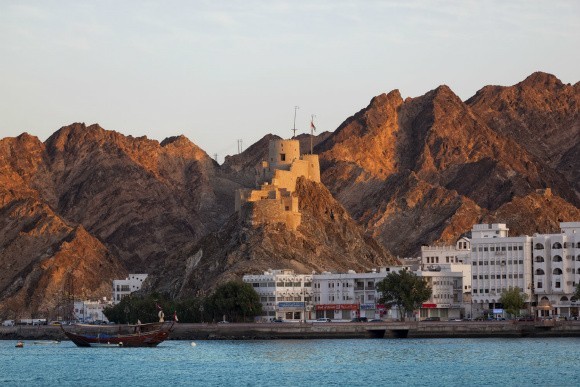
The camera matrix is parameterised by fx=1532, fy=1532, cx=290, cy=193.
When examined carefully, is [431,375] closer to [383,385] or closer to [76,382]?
[383,385]

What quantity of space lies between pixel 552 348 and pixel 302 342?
39.4 metres

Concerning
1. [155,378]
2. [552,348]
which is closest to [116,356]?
[155,378]

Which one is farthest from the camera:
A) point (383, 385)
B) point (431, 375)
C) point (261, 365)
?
point (261, 365)

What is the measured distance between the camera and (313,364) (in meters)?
156

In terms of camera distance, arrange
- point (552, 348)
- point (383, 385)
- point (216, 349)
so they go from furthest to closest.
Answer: point (216, 349) < point (552, 348) < point (383, 385)

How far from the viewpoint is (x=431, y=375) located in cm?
14125

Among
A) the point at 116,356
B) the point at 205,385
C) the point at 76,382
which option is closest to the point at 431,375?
the point at 205,385

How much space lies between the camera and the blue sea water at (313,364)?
450 feet

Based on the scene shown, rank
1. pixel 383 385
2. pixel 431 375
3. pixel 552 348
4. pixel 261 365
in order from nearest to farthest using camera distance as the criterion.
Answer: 1. pixel 383 385
2. pixel 431 375
3. pixel 261 365
4. pixel 552 348

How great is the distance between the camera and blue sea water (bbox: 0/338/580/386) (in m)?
137

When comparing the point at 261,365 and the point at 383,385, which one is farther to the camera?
the point at 261,365

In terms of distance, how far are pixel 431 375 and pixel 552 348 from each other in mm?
33666

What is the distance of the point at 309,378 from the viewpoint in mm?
139875

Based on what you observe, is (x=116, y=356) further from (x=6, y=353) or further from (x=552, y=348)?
(x=552, y=348)
